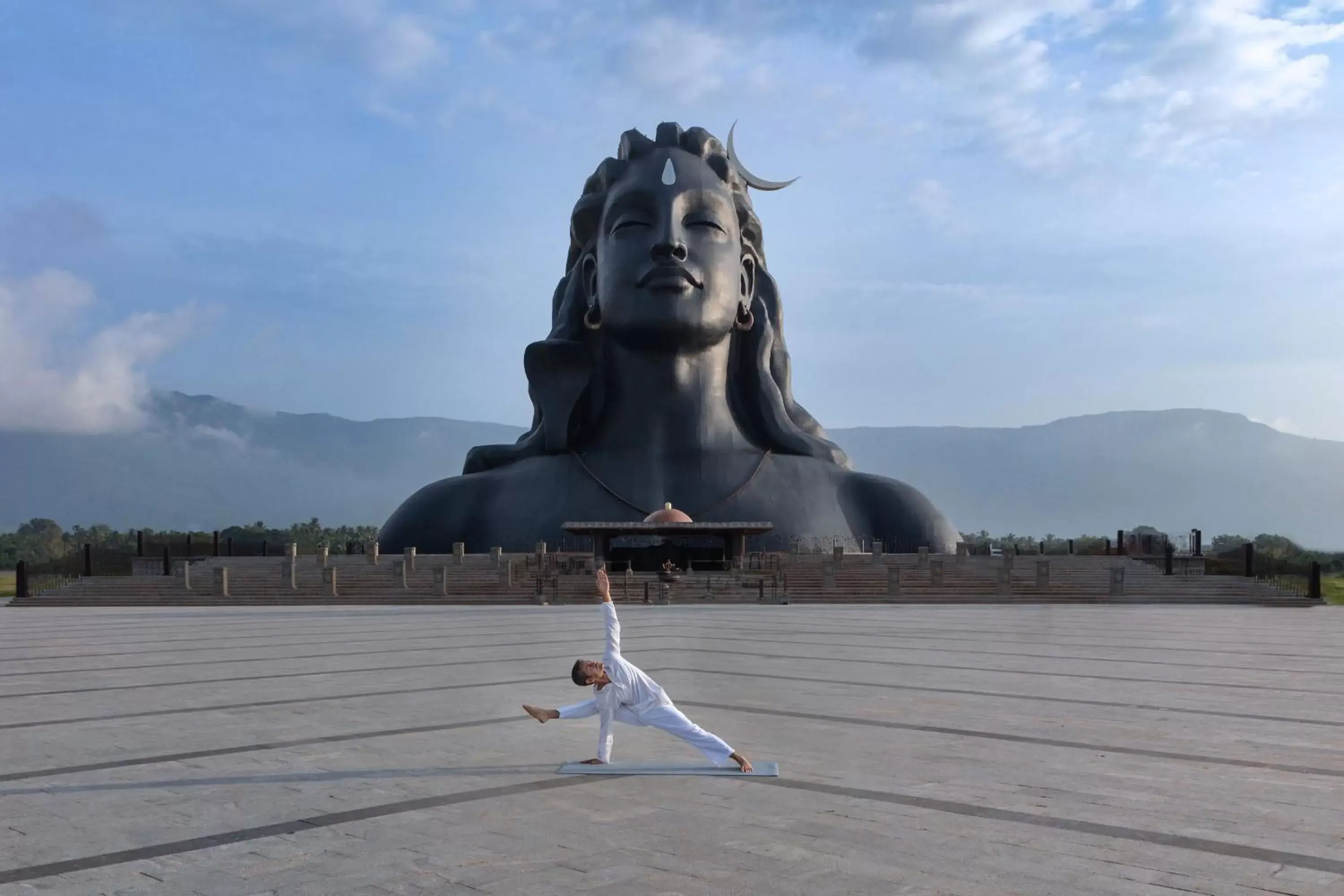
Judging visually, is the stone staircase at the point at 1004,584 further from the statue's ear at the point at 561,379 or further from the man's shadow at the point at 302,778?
the man's shadow at the point at 302,778

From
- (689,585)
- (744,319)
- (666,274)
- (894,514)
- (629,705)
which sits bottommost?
(689,585)

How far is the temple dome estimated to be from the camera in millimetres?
35688

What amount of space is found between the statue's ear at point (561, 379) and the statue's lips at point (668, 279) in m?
3.45

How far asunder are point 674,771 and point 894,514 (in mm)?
32315

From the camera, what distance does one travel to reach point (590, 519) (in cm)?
3756

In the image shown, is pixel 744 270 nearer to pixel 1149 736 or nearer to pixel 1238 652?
pixel 1238 652

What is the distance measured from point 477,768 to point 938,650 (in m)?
9.21

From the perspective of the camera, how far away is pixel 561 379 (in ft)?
129

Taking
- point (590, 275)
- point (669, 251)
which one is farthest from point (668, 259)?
point (590, 275)

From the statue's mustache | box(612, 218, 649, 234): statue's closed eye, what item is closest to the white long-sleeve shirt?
the statue's mustache

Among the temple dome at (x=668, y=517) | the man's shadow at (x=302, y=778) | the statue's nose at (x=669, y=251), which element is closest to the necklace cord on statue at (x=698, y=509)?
the temple dome at (x=668, y=517)

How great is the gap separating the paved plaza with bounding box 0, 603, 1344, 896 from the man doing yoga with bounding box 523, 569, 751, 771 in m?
0.23

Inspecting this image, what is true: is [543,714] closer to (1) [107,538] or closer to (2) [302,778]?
(2) [302,778]

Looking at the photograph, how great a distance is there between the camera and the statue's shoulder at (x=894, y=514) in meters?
38.7
